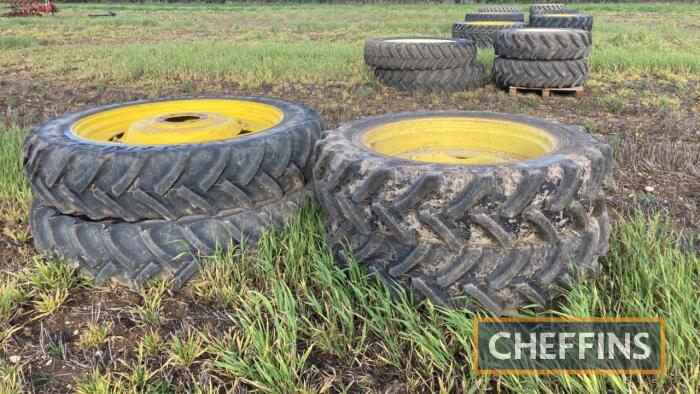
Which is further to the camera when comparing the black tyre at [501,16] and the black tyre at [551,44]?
the black tyre at [501,16]

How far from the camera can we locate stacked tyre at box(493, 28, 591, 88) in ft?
18.2

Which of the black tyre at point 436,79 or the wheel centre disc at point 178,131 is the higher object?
the wheel centre disc at point 178,131

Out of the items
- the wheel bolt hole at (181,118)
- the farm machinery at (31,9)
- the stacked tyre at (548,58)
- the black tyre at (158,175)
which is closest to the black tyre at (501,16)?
the stacked tyre at (548,58)

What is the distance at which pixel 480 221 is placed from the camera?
1.56 metres

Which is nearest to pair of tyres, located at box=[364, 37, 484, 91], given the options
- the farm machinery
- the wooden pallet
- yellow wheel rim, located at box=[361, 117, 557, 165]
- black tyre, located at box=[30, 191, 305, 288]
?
the wooden pallet

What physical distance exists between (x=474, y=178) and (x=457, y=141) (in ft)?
3.37

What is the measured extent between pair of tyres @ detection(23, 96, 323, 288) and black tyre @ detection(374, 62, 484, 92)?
13.0 feet

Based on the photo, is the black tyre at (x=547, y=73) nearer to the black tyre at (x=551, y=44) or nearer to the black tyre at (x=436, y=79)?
the black tyre at (x=551, y=44)

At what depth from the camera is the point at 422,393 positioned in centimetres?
146

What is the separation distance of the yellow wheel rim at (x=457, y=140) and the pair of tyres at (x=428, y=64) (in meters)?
3.53

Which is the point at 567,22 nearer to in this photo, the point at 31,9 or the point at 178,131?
the point at 178,131

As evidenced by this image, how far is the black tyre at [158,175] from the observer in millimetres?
1948

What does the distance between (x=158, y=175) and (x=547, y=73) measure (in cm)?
484

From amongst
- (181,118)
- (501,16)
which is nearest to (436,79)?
(181,118)
